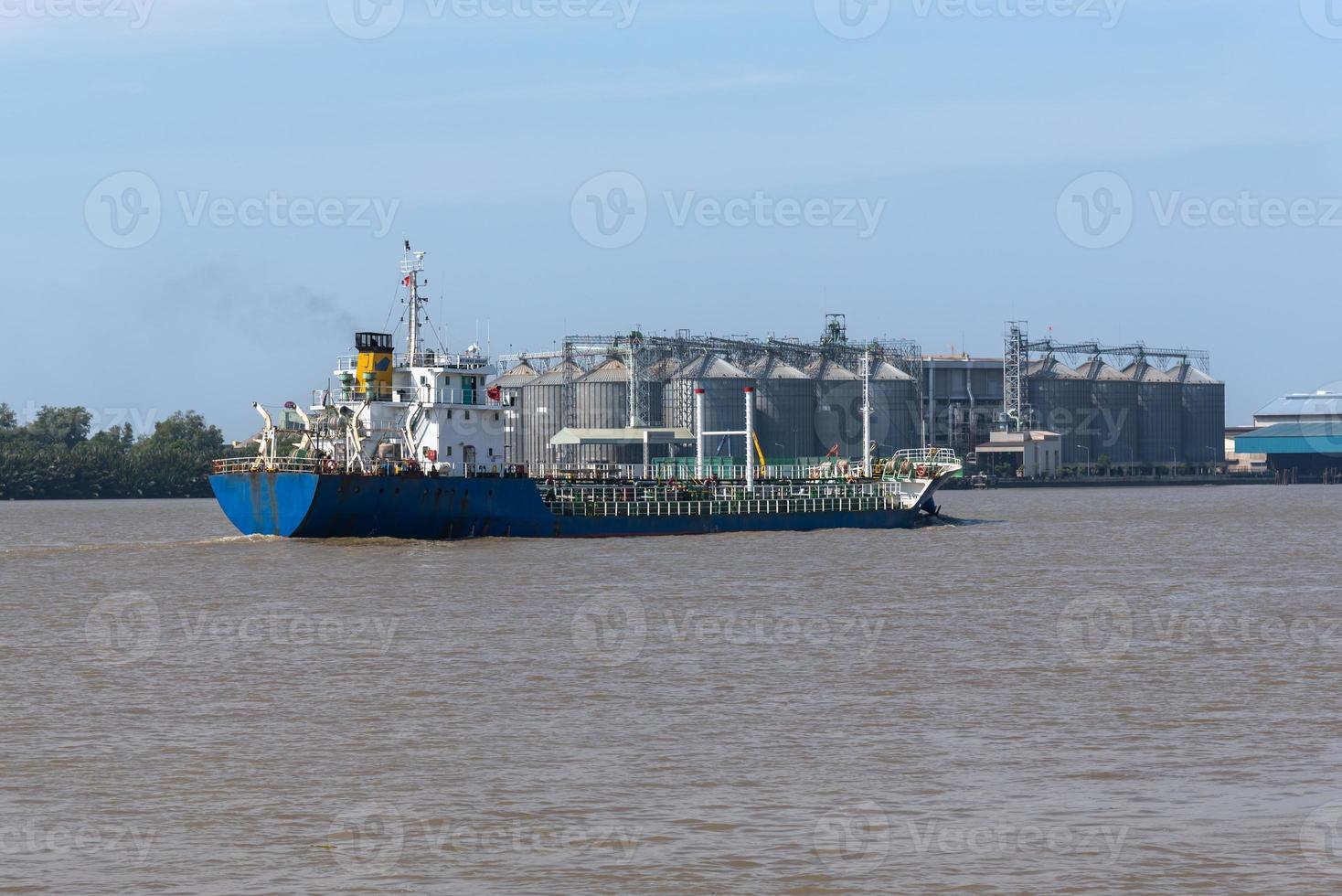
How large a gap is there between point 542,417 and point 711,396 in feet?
57.3

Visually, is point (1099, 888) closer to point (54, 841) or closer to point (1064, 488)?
point (54, 841)

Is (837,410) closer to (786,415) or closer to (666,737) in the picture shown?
(786,415)

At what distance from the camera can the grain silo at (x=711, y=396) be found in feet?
→ 554

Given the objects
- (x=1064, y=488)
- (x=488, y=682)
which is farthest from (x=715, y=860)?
→ (x=1064, y=488)

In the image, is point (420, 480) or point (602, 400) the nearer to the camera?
point (420, 480)

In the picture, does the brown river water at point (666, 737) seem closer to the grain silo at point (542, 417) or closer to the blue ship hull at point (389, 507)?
the blue ship hull at point (389, 507)

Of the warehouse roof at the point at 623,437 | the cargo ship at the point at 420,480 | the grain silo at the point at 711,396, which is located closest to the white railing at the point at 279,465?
the cargo ship at the point at 420,480

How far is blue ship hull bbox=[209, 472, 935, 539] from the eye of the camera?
200ft

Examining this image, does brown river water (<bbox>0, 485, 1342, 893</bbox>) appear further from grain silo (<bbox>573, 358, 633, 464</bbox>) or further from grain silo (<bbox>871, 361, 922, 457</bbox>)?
grain silo (<bbox>871, 361, 922, 457</bbox>)

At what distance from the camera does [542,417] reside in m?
172

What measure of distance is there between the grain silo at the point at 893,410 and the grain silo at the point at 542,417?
32137 millimetres

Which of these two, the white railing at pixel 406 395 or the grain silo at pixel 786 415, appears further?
the grain silo at pixel 786 415

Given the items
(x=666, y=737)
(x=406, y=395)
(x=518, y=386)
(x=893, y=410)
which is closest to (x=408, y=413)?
(x=406, y=395)

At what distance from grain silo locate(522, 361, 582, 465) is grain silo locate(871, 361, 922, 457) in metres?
32.1
